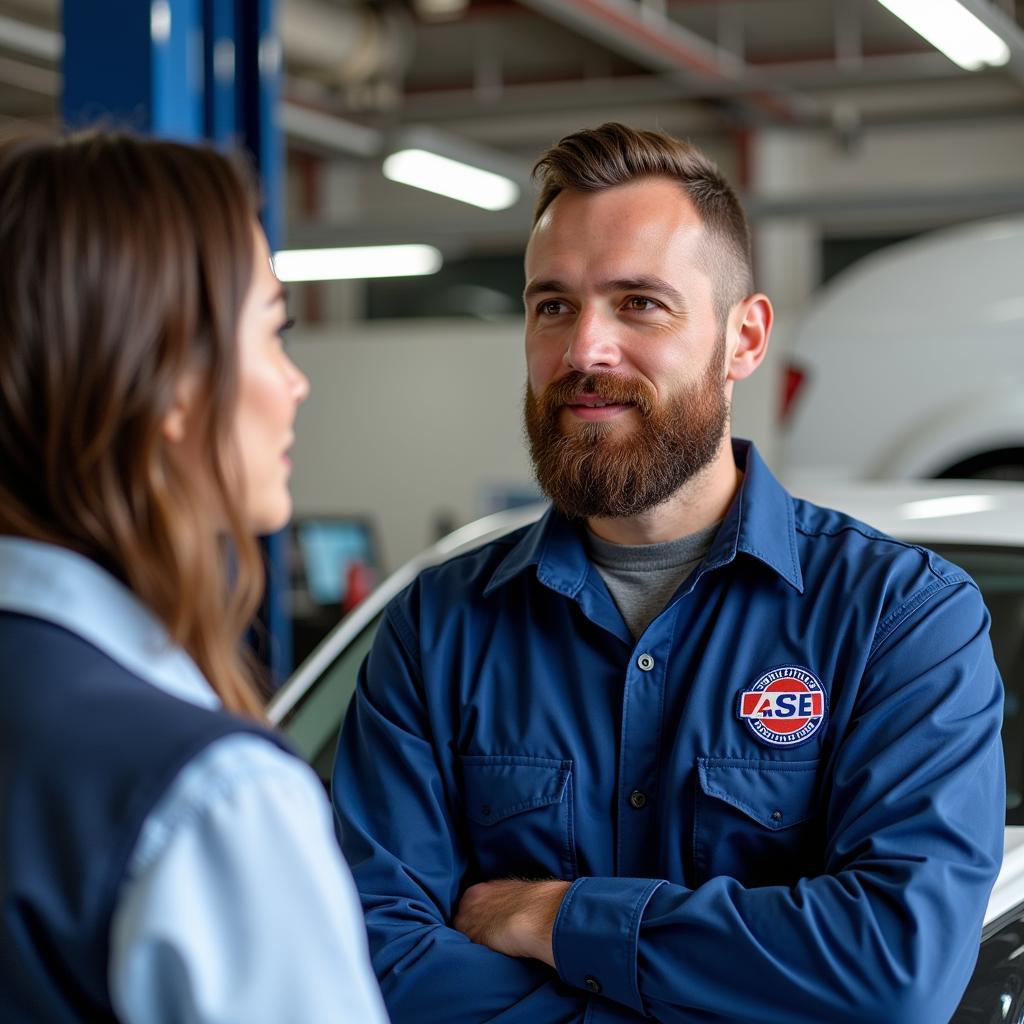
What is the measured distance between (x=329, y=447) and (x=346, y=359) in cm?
67

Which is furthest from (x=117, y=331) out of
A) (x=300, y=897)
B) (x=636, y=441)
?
(x=636, y=441)

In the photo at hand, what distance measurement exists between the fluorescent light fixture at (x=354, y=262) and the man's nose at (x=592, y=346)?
24.1 ft

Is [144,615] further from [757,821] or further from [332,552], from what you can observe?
[332,552]

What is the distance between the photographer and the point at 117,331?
3.03ft

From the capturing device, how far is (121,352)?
3.03 feet

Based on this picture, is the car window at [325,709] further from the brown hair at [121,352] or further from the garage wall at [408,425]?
the garage wall at [408,425]

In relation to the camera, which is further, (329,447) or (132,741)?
(329,447)

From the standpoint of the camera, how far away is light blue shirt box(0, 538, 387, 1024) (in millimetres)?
812

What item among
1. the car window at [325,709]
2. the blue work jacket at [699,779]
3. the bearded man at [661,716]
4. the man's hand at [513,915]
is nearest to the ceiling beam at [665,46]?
the car window at [325,709]

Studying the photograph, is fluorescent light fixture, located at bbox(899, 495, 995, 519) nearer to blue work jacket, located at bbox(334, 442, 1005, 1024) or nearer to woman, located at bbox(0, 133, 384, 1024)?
blue work jacket, located at bbox(334, 442, 1005, 1024)

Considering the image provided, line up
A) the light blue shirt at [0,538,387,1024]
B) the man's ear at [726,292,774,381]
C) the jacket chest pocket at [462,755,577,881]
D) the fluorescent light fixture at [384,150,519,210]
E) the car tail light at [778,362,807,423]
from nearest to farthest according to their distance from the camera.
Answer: the light blue shirt at [0,538,387,1024] → the jacket chest pocket at [462,755,577,881] → the man's ear at [726,292,774,381] → the car tail light at [778,362,807,423] → the fluorescent light fixture at [384,150,519,210]

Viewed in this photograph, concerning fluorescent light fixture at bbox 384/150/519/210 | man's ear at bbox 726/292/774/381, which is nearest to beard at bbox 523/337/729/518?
man's ear at bbox 726/292/774/381

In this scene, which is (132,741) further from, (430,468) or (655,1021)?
(430,468)

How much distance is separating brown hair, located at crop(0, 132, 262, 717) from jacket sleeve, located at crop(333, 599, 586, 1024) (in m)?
0.79
